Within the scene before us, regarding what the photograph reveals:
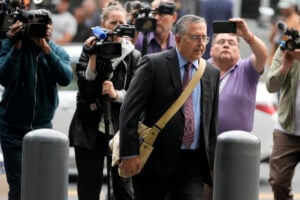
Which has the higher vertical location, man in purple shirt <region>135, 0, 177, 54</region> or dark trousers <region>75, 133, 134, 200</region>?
man in purple shirt <region>135, 0, 177, 54</region>

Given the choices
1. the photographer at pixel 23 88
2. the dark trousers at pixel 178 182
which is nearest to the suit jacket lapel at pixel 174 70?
the dark trousers at pixel 178 182

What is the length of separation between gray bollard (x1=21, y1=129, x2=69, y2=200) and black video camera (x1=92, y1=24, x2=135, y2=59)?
155 cm

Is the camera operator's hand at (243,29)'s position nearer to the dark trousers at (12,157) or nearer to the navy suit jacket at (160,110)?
the navy suit jacket at (160,110)

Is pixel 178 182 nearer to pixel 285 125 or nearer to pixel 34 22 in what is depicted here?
pixel 34 22

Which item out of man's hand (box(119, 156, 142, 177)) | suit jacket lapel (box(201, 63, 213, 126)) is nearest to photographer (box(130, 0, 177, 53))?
suit jacket lapel (box(201, 63, 213, 126))

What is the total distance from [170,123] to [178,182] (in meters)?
0.45

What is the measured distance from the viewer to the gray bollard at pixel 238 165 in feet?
25.9

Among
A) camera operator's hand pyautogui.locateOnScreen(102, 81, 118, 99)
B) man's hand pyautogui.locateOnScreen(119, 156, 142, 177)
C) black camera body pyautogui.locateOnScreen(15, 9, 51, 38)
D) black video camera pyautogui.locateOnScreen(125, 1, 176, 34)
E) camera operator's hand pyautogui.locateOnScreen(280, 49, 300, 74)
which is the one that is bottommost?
man's hand pyautogui.locateOnScreen(119, 156, 142, 177)

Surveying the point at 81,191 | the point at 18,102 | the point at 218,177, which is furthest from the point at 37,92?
the point at 218,177

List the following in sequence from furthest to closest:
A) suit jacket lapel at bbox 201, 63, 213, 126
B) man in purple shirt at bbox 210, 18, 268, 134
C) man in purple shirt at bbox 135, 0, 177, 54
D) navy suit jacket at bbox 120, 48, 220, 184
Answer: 1. man in purple shirt at bbox 135, 0, 177, 54
2. man in purple shirt at bbox 210, 18, 268, 134
3. suit jacket lapel at bbox 201, 63, 213, 126
4. navy suit jacket at bbox 120, 48, 220, 184

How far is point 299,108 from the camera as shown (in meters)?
10.1

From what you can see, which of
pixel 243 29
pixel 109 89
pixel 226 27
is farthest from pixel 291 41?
pixel 109 89

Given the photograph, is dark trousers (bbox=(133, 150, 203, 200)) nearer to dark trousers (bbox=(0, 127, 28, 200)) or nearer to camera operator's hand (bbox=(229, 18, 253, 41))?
dark trousers (bbox=(0, 127, 28, 200))

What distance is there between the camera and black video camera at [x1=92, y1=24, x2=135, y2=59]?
927 centimetres
